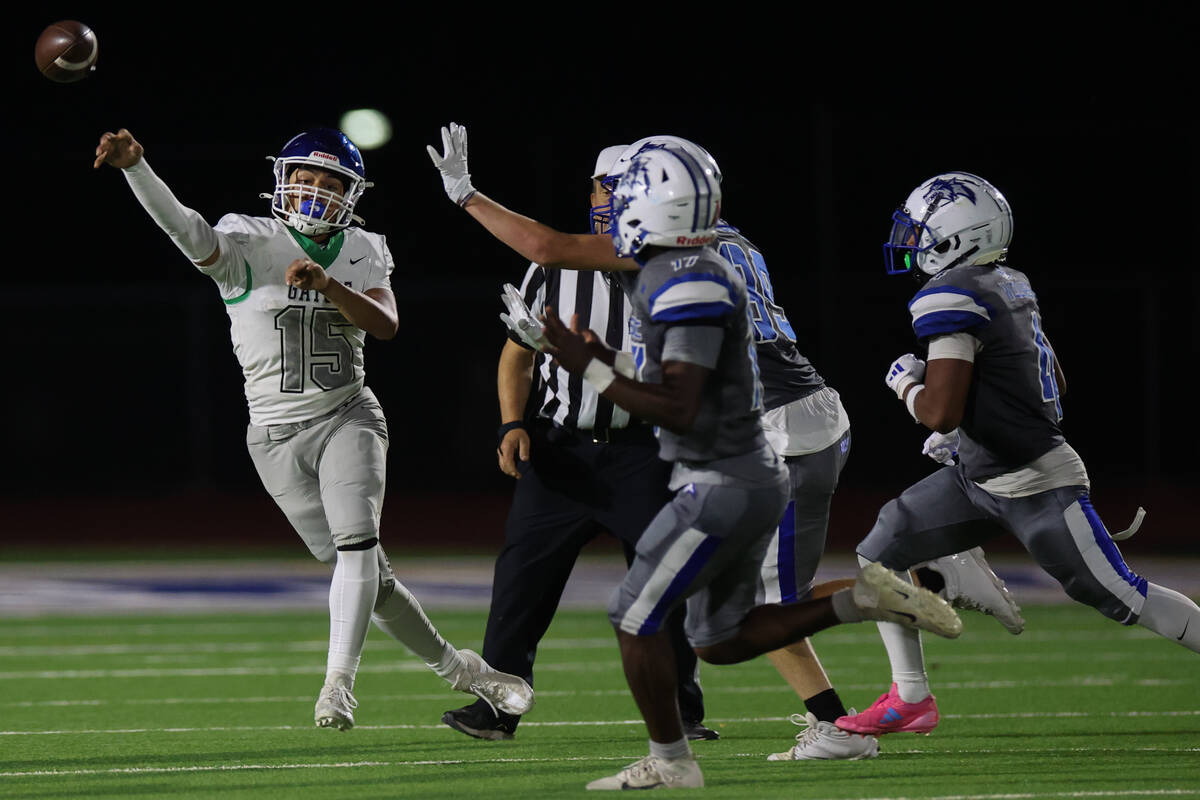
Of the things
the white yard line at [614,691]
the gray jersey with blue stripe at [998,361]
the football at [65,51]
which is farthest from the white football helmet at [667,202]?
the white yard line at [614,691]

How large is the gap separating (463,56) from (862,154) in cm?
715

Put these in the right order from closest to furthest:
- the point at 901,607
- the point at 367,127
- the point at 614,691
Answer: the point at 901,607, the point at 614,691, the point at 367,127

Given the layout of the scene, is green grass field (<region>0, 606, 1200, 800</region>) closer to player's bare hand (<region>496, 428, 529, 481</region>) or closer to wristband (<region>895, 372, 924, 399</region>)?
player's bare hand (<region>496, 428, 529, 481</region>)

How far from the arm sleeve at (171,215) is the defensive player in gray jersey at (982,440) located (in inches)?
86.2

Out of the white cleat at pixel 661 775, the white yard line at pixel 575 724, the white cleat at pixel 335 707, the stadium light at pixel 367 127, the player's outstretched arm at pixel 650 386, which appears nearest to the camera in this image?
the player's outstretched arm at pixel 650 386

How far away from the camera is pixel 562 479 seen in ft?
17.2

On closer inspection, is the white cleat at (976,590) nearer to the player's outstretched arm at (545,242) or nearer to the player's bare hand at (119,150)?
the player's outstretched arm at (545,242)

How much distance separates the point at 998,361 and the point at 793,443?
27.1 inches

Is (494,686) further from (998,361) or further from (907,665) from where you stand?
(998,361)

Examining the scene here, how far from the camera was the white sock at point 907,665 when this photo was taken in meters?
5.27

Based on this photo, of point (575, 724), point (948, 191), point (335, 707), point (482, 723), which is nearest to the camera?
point (335, 707)

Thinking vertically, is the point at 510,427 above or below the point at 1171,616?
above

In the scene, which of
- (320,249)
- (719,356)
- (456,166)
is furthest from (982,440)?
(320,249)

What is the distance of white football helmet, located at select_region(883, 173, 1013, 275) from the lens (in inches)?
201
